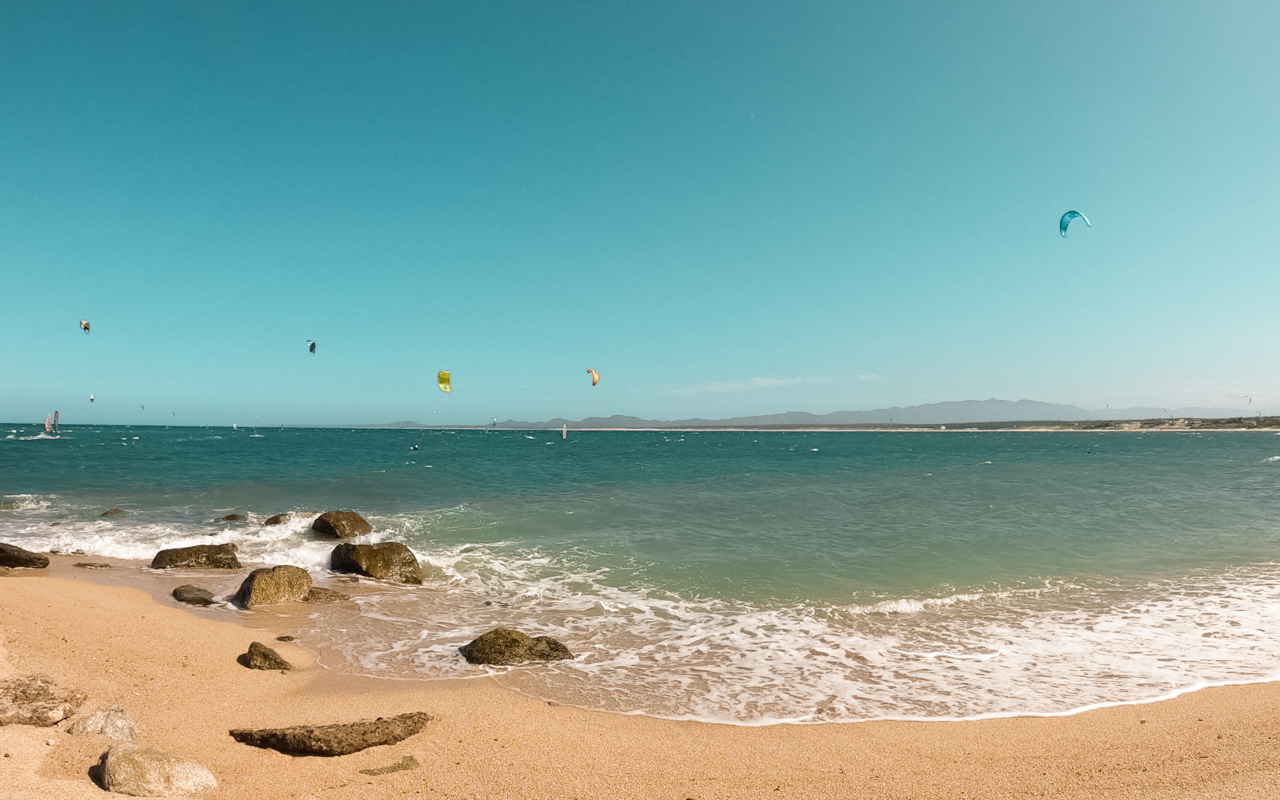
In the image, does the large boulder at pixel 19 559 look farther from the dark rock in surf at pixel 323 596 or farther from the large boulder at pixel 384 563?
the dark rock in surf at pixel 323 596

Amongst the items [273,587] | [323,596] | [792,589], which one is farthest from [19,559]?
[792,589]

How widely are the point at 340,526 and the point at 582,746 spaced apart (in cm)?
1600

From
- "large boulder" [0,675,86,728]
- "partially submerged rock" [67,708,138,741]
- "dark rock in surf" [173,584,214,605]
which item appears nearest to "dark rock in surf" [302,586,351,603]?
"dark rock in surf" [173,584,214,605]

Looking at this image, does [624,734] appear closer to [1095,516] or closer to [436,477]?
[1095,516]

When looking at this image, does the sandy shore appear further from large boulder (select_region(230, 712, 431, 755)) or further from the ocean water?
the ocean water

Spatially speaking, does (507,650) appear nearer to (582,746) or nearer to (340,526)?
(582,746)

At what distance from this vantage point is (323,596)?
1262 cm

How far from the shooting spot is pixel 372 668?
8617 millimetres

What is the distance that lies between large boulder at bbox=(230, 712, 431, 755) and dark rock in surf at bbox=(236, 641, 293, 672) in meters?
2.43

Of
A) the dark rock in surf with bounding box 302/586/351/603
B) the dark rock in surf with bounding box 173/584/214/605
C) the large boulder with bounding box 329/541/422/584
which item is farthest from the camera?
the large boulder with bounding box 329/541/422/584

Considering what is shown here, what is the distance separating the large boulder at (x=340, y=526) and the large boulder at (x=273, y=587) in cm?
732

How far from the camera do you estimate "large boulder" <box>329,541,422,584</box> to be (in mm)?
14242

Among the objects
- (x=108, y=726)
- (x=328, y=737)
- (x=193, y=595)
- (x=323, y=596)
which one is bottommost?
(x=323, y=596)

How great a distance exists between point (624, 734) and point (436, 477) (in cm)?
3705
